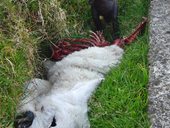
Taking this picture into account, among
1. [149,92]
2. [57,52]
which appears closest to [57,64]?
[57,52]

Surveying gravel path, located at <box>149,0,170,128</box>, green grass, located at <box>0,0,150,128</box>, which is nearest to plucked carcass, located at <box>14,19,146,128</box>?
green grass, located at <box>0,0,150,128</box>

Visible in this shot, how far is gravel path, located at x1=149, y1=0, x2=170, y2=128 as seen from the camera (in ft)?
13.8

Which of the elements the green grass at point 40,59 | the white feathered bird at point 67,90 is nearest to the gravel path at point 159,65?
the green grass at point 40,59

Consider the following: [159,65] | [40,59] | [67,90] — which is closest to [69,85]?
[67,90]

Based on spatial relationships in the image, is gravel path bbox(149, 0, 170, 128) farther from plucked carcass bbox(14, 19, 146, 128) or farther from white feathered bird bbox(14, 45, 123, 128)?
white feathered bird bbox(14, 45, 123, 128)

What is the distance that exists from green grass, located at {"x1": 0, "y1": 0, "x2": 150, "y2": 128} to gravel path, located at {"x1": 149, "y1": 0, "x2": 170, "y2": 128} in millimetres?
102

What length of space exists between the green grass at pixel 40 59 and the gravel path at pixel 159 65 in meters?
0.10

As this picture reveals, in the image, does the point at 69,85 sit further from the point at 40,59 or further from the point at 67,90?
the point at 40,59

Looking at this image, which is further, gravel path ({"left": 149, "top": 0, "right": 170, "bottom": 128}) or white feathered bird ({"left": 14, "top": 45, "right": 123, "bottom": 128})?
white feathered bird ({"left": 14, "top": 45, "right": 123, "bottom": 128})

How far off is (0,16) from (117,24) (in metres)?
2.04

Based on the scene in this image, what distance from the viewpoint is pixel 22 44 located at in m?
4.94

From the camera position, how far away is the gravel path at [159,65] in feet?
13.8

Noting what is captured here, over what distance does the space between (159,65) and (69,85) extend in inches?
36.7

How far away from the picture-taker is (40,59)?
546 centimetres
